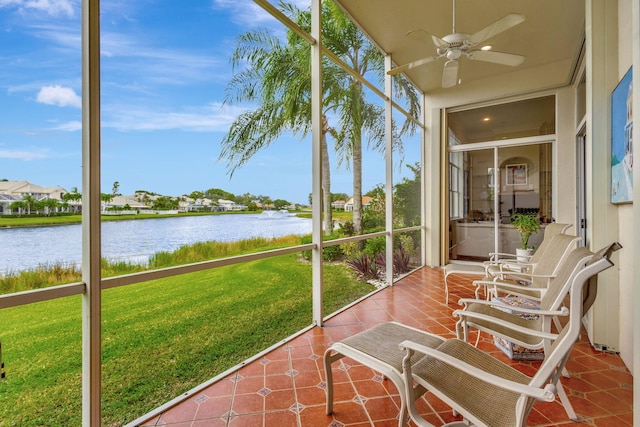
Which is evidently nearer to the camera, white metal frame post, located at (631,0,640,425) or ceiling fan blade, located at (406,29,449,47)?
white metal frame post, located at (631,0,640,425)

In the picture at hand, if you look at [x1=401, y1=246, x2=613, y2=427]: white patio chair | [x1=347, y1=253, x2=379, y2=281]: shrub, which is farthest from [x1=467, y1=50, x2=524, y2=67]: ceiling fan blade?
[x1=347, y1=253, x2=379, y2=281]: shrub

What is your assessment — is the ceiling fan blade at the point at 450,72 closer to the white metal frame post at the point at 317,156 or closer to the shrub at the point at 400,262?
the white metal frame post at the point at 317,156

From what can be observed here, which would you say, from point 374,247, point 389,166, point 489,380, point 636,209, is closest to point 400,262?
point 374,247

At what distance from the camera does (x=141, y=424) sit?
184 cm

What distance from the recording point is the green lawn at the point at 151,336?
9.09ft

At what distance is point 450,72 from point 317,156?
6.13 ft

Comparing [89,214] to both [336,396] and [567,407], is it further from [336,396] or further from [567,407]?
[567,407]

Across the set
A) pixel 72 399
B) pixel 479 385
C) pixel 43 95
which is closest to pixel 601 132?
pixel 479 385

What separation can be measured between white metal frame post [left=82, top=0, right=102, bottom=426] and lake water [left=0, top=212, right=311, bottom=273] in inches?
4.3

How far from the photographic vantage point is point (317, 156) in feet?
10.8

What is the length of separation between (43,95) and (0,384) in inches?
105

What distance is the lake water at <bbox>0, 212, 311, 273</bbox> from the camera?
1.85 metres

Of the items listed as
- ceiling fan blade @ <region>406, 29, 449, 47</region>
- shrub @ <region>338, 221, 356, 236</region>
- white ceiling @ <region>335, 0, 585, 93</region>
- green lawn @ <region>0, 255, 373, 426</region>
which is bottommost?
→ green lawn @ <region>0, 255, 373, 426</region>

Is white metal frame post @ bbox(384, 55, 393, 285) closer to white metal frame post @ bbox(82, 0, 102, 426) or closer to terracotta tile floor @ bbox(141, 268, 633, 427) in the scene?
terracotta tile floor @ bbox(141, 268, 633, 427)
